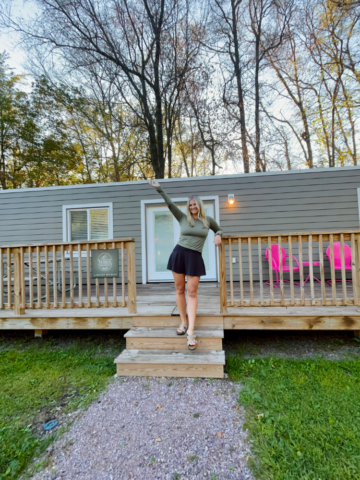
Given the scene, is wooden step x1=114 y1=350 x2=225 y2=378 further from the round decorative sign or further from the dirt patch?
the round decorative sign

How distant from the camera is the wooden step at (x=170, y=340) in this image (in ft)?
7.63

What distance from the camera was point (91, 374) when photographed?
2332 mm

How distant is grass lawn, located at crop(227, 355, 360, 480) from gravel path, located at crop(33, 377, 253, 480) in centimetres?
12

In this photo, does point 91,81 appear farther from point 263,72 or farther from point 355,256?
point 355,256

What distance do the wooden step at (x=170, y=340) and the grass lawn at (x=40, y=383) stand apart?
38cm

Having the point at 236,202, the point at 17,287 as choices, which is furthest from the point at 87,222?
the point at 236,202

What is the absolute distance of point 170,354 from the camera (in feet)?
7.43

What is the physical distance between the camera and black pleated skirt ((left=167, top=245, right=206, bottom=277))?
221 centimetres

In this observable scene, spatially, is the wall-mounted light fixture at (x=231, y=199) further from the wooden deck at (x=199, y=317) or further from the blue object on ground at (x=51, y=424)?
the blue object on ground at (x=51, y=424)

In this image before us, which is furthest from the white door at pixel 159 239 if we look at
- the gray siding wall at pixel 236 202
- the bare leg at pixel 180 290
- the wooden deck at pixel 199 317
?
the bare leg at pixel 180 290

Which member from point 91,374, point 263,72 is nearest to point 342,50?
point 263,72

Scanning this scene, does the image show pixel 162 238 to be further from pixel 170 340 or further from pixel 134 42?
pixel 134 42

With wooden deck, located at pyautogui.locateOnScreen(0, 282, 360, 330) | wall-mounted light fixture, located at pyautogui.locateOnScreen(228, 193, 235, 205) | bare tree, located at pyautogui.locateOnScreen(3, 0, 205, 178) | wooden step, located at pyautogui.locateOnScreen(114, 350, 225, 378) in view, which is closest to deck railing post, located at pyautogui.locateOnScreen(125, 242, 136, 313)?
wooden deck, located at pyautogui.locateOnScreen(0, 282, 360, 330)

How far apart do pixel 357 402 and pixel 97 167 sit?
11545 mm
